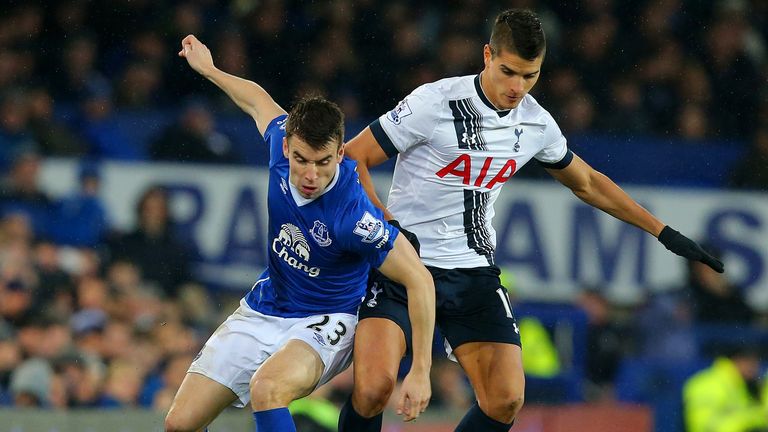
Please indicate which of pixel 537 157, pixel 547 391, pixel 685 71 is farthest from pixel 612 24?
pixel 537 157

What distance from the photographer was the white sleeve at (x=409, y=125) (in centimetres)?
521

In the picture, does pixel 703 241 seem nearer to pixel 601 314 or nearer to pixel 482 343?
pixel 601 314

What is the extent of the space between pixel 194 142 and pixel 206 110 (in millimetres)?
386

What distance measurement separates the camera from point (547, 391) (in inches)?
356

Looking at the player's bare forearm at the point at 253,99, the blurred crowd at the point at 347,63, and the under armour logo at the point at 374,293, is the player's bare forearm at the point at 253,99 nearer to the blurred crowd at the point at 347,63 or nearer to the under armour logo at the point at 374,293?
the under armour logo at the point at 374,293

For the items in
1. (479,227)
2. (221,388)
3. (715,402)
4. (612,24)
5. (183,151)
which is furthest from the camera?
(612,24)

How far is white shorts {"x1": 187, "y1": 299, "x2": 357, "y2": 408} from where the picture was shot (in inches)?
199

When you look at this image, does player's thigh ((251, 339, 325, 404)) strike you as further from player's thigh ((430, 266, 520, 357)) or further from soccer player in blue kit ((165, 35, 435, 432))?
player's thigh ((430, 266, 520, 357))

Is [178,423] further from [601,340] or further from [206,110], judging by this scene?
[601,340]

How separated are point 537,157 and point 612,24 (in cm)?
677

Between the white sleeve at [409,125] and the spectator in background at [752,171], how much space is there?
597 cm

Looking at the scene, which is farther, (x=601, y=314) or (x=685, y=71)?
(x=685, y=71)

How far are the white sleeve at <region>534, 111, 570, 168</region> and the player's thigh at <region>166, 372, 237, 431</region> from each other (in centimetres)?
174

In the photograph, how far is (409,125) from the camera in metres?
5.20
